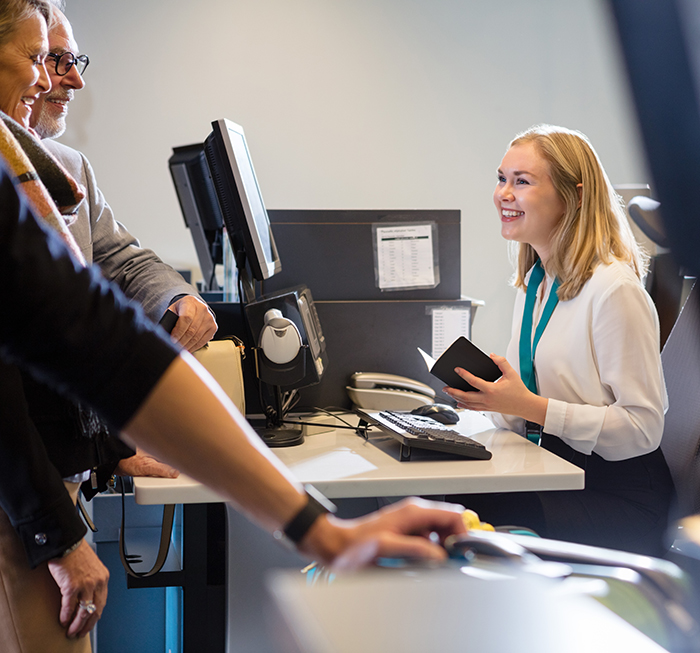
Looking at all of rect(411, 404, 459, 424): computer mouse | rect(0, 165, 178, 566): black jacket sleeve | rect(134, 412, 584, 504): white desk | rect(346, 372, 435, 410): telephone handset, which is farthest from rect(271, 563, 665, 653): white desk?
rect(346, 372, 435, 410): telephone handset

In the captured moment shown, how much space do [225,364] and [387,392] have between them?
1.73 ft

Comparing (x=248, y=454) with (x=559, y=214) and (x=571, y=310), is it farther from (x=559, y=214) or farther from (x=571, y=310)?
(x=559, y=214)

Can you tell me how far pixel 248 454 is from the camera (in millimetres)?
503

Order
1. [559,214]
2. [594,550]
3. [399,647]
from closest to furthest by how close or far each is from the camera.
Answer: [399,647] < [594,550] < [559,214]

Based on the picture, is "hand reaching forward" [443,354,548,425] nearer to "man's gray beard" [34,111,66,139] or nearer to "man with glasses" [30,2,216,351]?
"man with glasses" [30,2,216,351]

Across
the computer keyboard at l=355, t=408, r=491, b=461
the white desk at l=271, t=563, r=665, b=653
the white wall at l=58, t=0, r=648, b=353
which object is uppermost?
the white wall at l=58, t=0, r=648, b=353

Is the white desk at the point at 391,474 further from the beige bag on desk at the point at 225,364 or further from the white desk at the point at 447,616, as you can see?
the white desk at the point at 447,616

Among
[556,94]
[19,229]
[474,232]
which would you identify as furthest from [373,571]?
[556,94]

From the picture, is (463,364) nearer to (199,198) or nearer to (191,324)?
(191,324)

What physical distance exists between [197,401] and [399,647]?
0.81ft

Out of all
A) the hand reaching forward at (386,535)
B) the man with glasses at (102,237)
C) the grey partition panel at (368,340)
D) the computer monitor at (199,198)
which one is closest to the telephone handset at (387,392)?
the grey partition panel at (368,340)

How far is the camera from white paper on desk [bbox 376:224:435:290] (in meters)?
1.82

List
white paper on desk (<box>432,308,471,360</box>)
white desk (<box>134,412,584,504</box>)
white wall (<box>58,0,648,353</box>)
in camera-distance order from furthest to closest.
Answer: white wall (<box>58,0,648,353</box>), white paper on desk (<box>432,308,471,360</box>), white desk (<box>134,412,584,504</box>)

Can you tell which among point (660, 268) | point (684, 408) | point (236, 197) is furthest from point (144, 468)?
point (660, 268)
